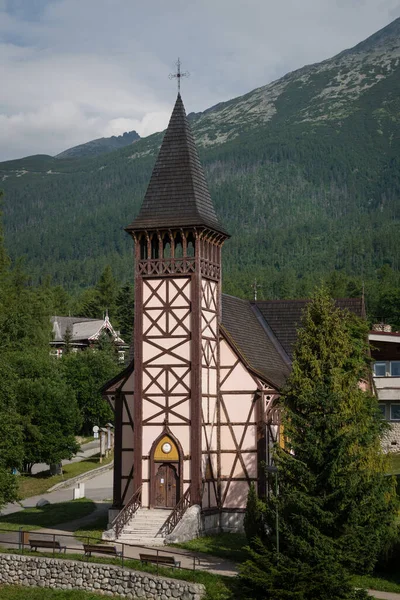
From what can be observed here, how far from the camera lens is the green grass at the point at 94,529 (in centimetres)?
3381

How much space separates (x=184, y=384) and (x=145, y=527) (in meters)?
5.20

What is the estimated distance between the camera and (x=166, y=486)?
114 feet

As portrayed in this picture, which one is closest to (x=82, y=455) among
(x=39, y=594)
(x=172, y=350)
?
(x=172, y=350)

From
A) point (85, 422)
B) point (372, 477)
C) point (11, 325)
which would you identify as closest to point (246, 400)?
point (372, 477)

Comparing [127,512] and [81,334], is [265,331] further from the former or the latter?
[81,334]

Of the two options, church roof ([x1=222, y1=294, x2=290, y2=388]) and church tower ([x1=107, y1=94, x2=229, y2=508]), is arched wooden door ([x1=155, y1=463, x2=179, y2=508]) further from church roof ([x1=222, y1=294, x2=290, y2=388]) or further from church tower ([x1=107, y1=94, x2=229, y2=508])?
church roof ([x1=222, y1=294, x2=290, y2=388])

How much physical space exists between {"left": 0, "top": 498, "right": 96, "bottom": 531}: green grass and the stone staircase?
453 centimetres

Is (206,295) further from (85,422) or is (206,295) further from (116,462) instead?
(85,422)

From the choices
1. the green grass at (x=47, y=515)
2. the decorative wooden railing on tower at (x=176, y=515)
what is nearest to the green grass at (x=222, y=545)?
the decorative wooden railing on tower at (x=176, y=515)

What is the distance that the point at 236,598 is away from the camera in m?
25.7

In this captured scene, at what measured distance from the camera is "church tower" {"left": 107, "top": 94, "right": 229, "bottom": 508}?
34.6 metres

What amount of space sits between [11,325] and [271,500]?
30.6 meters

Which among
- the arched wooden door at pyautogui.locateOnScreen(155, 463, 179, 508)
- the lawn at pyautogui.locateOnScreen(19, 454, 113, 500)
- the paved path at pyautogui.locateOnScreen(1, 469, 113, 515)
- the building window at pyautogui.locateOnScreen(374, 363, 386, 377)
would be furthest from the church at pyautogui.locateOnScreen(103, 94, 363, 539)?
the lawn at pyautogui.locateOnScreen(19, 454, 113, 500)

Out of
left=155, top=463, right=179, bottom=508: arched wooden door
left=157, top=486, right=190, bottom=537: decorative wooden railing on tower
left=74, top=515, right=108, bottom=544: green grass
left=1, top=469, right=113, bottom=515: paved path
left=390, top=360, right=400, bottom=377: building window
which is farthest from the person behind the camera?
left=390, top=360, right=400, bottom=377: building window
